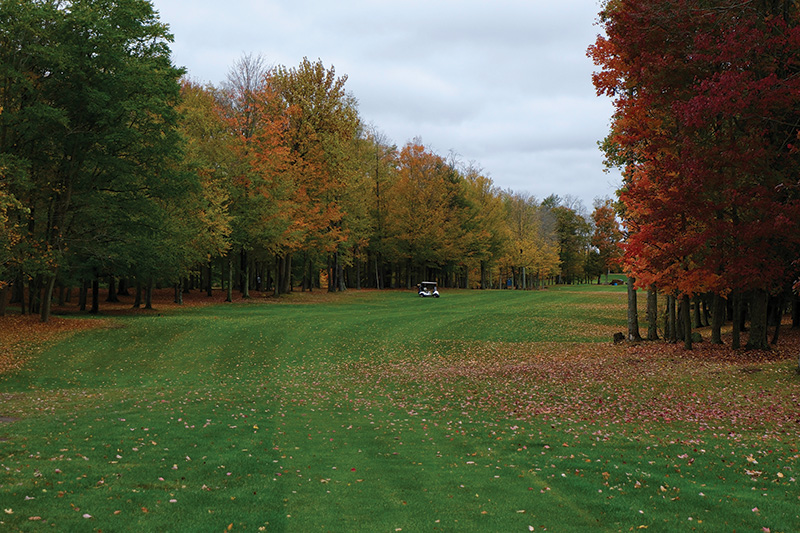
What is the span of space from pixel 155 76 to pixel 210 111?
14.8 metres

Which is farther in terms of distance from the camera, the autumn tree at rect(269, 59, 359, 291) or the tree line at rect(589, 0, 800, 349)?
the autumn tree at rect(269, 59, 359, 291)

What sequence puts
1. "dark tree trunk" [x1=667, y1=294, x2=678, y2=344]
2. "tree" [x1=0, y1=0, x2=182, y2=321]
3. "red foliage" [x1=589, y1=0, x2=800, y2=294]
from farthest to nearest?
"tree" [x1=0, y1=0, x2=182, y2=321] → "dark tree trunk" [x1=667, y1=294, x2=678, y2=344] → "red foliage" [x1=589, y1=0, x2=800, y2=294]

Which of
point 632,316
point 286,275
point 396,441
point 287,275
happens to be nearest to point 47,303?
point 286,275

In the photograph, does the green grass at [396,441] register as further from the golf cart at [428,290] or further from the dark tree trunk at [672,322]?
the golf cart at [428,290]

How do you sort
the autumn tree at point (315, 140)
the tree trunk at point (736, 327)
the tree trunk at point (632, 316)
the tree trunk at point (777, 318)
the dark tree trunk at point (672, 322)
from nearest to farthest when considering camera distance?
1. the tree trunk at point (736, 327)
2. the tree trunk at point (777, 318)
3. the dark tree trunk at point (672, 322)
4. the tree trunk at point (632, 316)
5. the autumn tree at point (315, 140)

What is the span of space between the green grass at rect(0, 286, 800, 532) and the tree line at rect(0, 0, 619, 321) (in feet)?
21.4

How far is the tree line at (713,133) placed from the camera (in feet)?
45.2

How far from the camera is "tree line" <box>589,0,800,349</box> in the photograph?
13.8m

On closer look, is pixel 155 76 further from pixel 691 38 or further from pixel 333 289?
pixel 333 289

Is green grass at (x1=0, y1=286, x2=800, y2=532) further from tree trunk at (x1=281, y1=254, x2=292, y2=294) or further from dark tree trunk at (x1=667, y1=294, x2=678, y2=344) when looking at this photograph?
tree trunk at (x1=281, y1=254, x2=292, y2=294)

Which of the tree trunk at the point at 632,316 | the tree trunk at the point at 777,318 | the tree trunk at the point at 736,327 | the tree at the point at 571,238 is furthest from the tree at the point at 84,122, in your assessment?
the tree at the point at 571,238

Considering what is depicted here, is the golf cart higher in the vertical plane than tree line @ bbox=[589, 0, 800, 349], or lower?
lower

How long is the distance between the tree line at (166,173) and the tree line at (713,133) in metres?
3.72

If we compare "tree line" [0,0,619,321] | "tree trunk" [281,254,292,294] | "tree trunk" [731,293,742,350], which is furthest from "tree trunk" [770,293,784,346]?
"tree trunk" [281,254,292,294]
